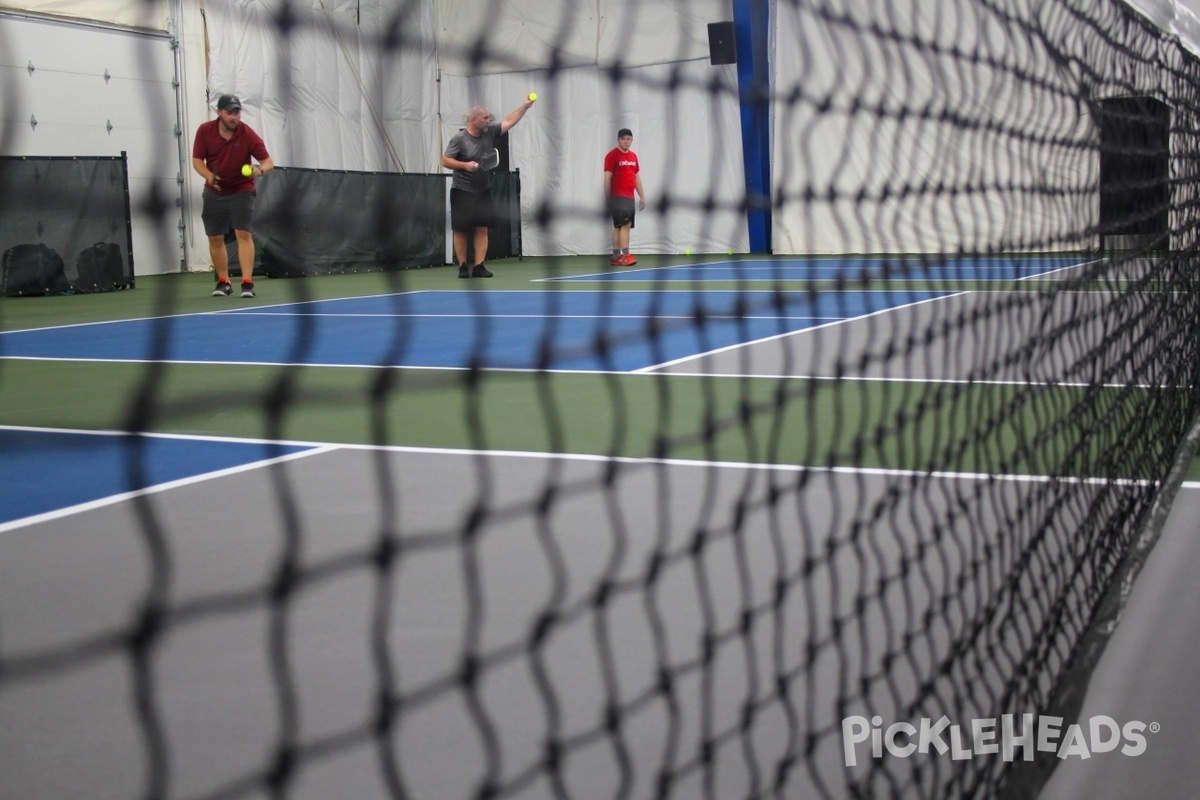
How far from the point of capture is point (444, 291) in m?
9.52

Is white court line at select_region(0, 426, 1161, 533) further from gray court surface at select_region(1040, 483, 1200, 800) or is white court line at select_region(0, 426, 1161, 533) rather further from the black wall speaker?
the black wall speaker

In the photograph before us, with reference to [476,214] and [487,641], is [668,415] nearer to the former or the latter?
[487,641]

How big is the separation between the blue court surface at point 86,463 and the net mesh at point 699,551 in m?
0.12

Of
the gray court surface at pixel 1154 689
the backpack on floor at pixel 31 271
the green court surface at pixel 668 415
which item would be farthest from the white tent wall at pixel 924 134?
the backpack on floor at pixel 31 271

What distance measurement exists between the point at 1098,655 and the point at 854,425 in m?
2.02

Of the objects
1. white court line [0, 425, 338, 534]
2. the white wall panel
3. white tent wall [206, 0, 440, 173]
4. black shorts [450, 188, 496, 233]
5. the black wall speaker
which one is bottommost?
white court line [0, 425, 338, 534]

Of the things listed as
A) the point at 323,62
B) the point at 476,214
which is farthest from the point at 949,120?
the point at 323,62

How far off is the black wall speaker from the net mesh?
0.29 ft

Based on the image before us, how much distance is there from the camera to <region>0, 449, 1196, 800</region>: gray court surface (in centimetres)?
166

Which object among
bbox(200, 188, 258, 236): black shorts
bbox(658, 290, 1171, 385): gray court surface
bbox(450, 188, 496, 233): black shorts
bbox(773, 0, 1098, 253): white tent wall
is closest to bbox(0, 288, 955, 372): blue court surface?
bbox(658, 290, 1171, 385): gray court surface

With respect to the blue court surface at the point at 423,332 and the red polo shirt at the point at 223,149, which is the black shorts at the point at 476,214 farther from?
the blue court surface at the point at 423,332

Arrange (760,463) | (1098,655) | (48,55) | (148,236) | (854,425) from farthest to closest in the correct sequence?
(48,55) → (854,425) → (760,463) → (1098,655) → (148,236)

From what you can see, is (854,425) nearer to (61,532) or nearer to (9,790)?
(61,532)

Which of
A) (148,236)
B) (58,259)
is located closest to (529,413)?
(148,236)
